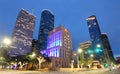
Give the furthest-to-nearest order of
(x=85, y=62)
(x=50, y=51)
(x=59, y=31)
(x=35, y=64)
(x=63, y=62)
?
(x=59, y=31), (x=50, y=51), (x=63, y=62), (x=85, y=62), (x=35, y=64)

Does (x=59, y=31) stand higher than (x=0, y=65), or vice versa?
(x=59, y=31)

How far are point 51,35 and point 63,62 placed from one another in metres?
52.9

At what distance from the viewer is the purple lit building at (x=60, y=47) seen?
428 feet

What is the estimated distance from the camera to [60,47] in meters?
141

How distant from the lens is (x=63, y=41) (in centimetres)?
15400

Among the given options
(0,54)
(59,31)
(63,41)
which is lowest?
(0,54)

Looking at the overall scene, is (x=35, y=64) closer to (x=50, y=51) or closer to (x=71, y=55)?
(x=50, y=51)

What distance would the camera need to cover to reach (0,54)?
96.4 metres

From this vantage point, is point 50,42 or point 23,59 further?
point 50,42

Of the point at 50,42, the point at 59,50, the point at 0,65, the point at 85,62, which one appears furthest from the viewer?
the point at 50,42

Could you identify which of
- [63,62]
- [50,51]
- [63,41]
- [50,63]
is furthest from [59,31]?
[50,63]

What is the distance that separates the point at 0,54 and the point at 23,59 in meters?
18.8

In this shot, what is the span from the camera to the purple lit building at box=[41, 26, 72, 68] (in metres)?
131

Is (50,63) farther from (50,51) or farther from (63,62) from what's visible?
(50,51)
